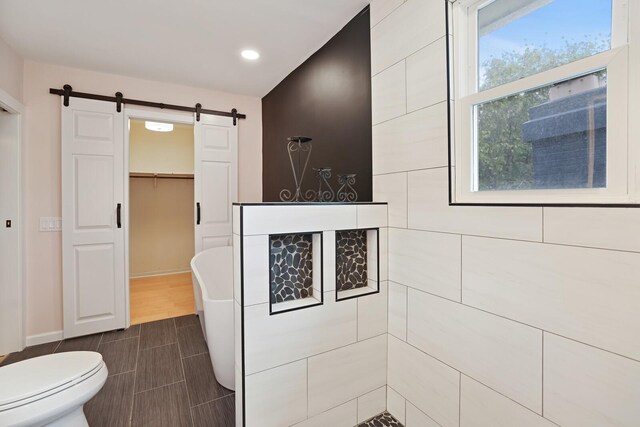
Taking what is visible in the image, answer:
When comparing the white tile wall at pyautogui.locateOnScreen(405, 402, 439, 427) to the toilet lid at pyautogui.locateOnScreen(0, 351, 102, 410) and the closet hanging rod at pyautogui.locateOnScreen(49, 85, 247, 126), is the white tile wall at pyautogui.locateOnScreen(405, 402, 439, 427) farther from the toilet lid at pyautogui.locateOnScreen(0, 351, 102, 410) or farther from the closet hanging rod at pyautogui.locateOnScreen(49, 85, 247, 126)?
the closet hanging rod at pyautogui.locateOnScreen(49, 85, 247, 126)

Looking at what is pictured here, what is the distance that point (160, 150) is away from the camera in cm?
495

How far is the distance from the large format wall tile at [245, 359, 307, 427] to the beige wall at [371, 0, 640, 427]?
59 cm

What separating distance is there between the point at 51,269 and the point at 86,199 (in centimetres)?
75

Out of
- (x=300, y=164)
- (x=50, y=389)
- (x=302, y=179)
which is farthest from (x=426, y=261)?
(x=50, y=389)

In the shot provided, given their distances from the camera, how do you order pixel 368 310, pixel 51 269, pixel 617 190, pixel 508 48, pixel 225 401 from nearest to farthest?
pixel 617 190 < pixel 508 48 < pixel 368 310 < pixel 225 401 < pixel 51 269

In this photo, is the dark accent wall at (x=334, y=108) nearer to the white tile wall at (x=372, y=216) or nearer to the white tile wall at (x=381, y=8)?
the white tile wall at (x=381, y=8)

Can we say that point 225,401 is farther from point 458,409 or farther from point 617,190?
point 617,190

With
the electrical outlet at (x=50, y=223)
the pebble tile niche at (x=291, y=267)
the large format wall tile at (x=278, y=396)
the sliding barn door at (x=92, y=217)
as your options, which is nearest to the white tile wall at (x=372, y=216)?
the pebble tile niche at (x=291, y=267)

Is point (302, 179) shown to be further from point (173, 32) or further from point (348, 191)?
point (173, 32)

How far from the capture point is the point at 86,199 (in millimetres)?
2852

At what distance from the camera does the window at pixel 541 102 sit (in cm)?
92

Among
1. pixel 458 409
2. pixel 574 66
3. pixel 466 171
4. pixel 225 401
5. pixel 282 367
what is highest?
pixel 574 66

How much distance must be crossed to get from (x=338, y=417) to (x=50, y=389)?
4.48ft

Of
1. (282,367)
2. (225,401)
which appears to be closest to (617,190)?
(282,367)
